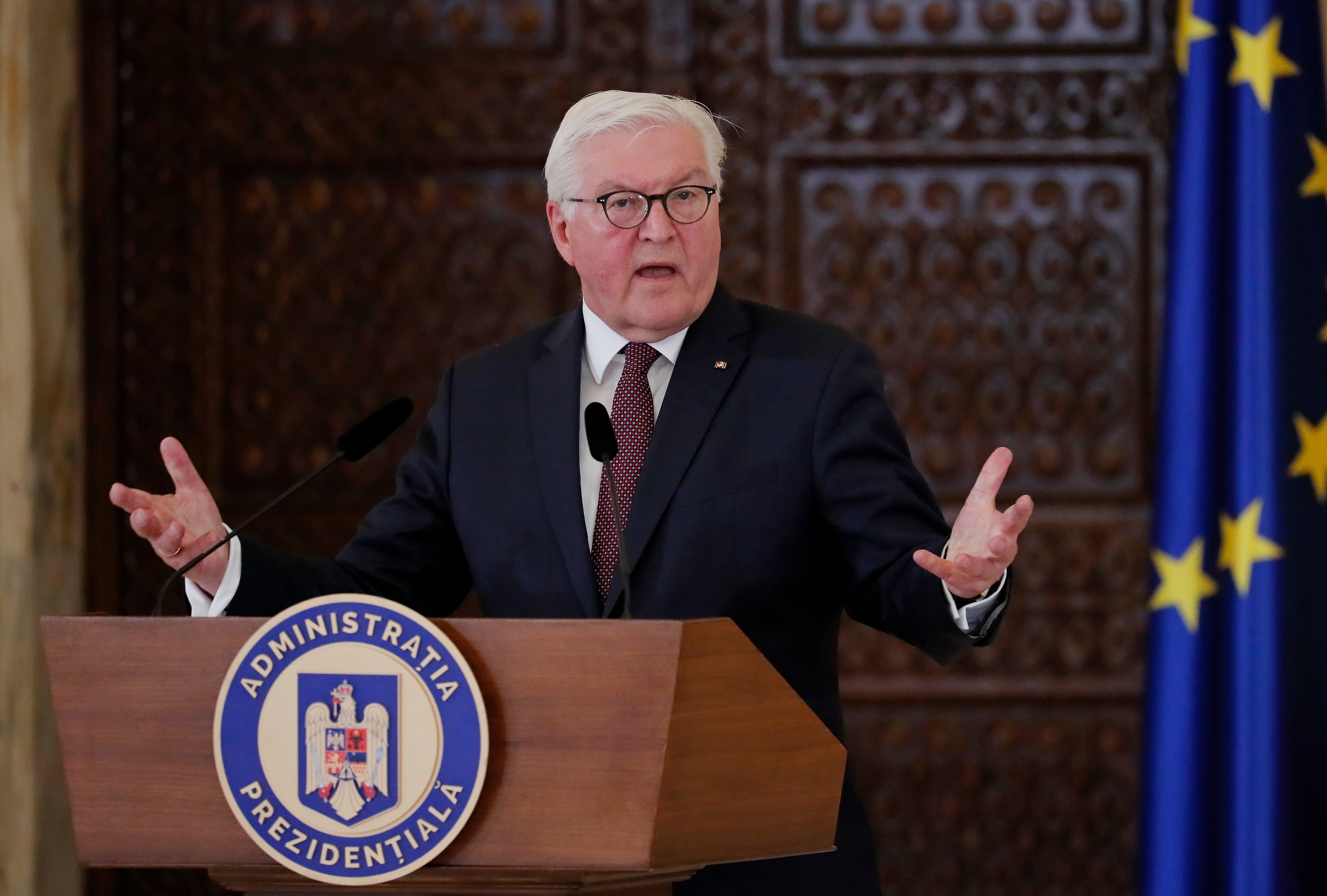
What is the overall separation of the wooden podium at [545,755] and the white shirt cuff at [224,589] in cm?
34

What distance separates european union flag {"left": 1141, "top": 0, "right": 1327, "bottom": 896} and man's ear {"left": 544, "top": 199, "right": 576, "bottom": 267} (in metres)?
1.33

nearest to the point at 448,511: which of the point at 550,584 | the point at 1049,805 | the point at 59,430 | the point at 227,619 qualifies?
the point at 550,584

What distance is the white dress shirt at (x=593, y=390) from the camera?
175 cm

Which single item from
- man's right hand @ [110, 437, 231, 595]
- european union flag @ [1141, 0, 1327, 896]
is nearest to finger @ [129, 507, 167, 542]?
man's right hand @ [110, 437, 231, 595]

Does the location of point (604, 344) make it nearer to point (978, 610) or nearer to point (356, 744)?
point (978, 610)

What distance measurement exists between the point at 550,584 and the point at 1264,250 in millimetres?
1647

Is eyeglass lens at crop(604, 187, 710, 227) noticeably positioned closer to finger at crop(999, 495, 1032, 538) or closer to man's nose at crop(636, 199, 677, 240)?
man's nose at crop(636, 199, 677, 240)

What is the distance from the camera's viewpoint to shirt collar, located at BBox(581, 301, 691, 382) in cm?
197

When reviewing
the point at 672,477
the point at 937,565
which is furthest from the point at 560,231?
the point at 937,565

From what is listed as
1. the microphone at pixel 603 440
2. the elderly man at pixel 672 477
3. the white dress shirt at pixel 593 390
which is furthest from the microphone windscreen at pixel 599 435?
the elderly man at pixel 672 477

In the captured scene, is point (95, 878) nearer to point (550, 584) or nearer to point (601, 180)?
point (550, 584)

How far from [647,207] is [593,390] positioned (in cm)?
27

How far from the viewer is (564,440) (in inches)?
74.7

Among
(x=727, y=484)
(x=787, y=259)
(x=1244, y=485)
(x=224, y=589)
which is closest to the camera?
(x=224, y=589)
